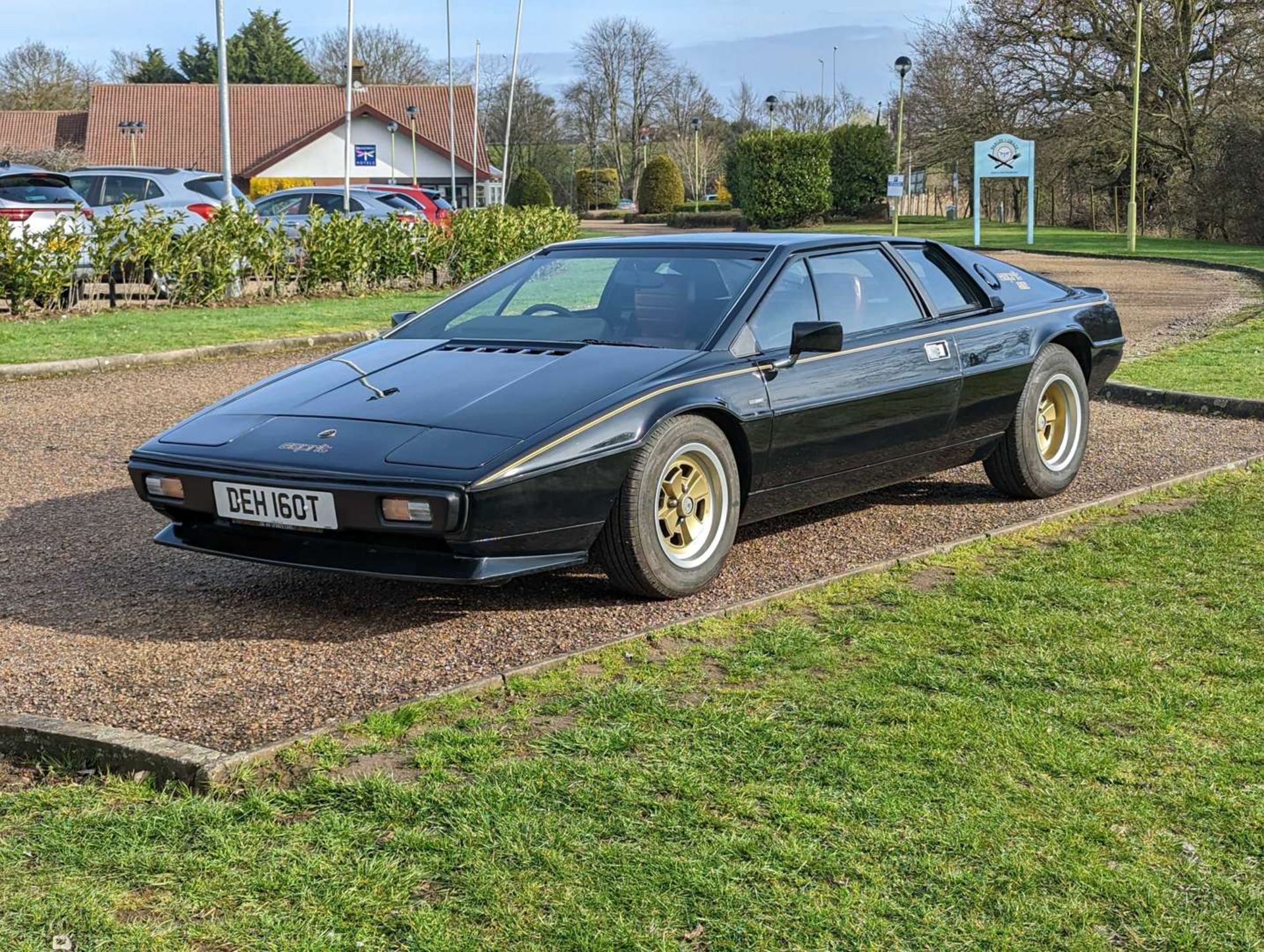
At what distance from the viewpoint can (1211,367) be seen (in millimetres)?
11500

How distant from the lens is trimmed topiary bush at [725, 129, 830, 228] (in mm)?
47812

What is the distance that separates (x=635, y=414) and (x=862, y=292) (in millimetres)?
1711

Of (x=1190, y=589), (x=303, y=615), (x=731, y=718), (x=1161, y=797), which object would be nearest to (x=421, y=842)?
(x=731, y=718)

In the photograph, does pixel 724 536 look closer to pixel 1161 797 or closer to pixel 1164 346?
pixel 1161 797

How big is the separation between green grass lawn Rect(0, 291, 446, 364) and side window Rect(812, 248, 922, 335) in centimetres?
733

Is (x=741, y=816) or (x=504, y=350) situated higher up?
(x=504, y=350)

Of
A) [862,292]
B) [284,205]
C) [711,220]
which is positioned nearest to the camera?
[862,292]

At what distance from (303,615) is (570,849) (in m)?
2.21

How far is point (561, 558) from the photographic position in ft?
16.1

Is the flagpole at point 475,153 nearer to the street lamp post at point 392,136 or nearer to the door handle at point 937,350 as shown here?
the street lamp post at point 392,136

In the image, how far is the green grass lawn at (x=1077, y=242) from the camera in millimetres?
28719

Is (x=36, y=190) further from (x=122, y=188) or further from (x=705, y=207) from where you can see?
Answer: (x=705, y=207)

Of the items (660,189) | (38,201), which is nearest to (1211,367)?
(38,201)

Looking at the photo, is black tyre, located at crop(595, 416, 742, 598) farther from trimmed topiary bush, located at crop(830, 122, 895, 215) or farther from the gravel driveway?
trimmed topiary bush, located at crop(830, 122, 895, 215)
